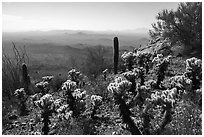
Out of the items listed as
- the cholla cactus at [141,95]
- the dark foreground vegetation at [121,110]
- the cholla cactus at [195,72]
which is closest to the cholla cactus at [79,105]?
the dark foreground vegetation at [121,110]

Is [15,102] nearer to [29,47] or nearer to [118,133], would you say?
[118,133]

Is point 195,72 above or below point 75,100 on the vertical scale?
above

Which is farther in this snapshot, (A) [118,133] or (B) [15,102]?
(B) [15,102]

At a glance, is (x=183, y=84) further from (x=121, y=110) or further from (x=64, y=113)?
(x=64, y=113)

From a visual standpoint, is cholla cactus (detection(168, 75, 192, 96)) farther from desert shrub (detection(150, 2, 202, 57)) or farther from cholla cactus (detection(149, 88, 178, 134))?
desert shrub (detection(150, 2, 202, 57))

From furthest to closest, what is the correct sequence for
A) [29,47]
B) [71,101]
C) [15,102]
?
[29,47] → [15,102] → [71,101]

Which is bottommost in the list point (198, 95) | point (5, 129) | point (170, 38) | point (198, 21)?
point (5, 129)

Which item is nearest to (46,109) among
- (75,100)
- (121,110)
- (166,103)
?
(75,100)

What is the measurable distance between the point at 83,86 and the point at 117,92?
3.69 m

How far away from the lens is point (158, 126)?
5.21 metres

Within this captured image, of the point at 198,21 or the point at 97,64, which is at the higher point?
the point at 198,21

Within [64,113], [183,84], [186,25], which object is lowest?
[64,113]

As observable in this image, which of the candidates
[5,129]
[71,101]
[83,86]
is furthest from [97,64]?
[5,129]

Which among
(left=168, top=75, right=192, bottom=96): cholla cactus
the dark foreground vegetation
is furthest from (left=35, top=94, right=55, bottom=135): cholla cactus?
(left=168, top=75, right=192, bottom=96): cholla cactus
